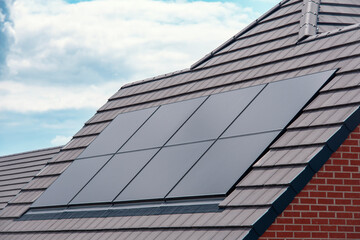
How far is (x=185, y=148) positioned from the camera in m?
11.1

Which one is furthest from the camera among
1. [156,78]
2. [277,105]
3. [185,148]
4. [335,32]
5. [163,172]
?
[156,78]

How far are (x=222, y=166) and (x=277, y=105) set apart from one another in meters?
1.36

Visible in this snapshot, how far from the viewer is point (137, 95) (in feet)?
49.4

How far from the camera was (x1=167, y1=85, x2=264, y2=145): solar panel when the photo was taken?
36.4ft

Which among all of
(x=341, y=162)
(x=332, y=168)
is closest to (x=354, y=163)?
(x=341, y=162)

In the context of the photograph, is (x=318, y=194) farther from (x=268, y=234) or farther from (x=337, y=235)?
(x=268, y=234)

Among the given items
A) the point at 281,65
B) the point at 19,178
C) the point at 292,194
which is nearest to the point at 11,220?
the point at 281,65


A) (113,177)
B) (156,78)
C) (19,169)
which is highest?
(19,169)

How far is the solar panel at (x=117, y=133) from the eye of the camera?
42.9 feet

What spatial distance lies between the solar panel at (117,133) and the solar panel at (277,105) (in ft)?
9.49

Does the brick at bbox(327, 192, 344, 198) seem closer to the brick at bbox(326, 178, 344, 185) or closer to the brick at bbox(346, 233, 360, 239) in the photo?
the brick at bbox(326, 178, 344, 185)

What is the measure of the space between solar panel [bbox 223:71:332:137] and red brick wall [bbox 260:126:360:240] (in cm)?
118

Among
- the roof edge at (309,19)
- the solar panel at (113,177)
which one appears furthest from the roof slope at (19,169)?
the roof edge at (309,19)

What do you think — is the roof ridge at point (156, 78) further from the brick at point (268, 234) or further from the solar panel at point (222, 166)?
the brick at point (268, 234)
